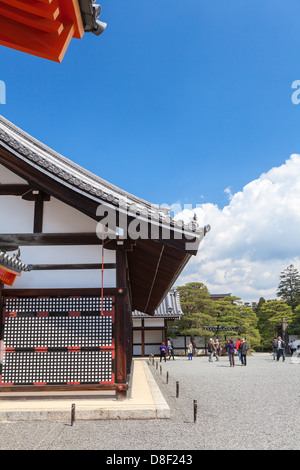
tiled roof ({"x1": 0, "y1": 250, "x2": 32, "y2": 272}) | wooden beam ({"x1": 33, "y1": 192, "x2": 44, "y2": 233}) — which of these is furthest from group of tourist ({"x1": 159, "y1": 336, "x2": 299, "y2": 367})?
tiled roof ({"x1": 0, "y1": 250, "x2": 32, "y2": 272})

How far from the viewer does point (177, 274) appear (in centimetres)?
1062

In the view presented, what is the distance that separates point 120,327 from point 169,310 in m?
26.5

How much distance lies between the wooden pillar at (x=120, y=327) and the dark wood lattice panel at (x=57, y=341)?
0.44 ft

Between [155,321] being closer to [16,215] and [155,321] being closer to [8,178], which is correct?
[16,215]

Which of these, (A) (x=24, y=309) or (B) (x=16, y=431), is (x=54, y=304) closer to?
(A) (x=24, y=309)

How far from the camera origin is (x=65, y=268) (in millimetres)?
8867

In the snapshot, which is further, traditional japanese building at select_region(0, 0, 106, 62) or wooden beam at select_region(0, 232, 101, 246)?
wooden beam at select_region(0, 232, 101, 246)

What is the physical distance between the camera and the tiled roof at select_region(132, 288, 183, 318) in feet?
111

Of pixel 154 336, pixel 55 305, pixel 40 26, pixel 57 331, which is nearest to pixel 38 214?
pixel 55 305

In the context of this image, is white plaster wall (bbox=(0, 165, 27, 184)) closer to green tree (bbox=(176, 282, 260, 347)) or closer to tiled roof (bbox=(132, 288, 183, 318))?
tiled roof (bbox=(132, 288, 183, 318))

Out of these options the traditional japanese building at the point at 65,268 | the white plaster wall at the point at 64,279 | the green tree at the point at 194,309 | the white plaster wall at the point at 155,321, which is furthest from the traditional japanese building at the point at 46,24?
the green tree at the point at 194,309

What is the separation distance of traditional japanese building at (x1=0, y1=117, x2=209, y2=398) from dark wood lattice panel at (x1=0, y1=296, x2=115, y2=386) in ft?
0.07
